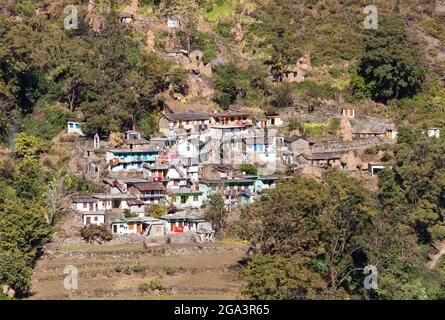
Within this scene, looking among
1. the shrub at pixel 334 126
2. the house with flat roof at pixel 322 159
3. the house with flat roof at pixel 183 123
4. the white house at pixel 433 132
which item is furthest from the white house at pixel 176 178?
the white house at pixel 433 132

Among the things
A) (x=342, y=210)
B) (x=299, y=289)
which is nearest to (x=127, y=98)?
(x=342, y=210)

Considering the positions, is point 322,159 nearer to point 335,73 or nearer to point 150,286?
point 335,73

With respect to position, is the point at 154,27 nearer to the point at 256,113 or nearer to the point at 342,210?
the point at 256,113

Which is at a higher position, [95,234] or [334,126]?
[334,126]
